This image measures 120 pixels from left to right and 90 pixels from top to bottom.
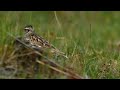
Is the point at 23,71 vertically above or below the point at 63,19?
below

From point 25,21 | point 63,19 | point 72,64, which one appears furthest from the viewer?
point 63,19

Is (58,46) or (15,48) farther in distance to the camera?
(58,46)

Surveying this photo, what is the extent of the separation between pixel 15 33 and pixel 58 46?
63 centimetres

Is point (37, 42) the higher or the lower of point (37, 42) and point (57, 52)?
the higher

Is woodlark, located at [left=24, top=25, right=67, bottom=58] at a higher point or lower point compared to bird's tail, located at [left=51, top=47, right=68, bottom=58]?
higher

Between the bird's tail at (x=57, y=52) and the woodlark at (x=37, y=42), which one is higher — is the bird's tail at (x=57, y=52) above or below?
below

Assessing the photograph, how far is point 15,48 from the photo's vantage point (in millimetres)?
7039
